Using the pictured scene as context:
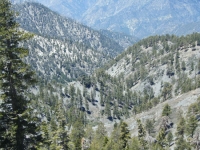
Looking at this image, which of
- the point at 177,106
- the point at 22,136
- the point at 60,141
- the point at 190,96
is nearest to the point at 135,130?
the point at 177,106

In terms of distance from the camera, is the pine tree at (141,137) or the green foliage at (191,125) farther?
the green foliage at (191,125)

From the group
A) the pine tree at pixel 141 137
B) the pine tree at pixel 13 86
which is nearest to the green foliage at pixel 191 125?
the pine tree at pixel 141 137

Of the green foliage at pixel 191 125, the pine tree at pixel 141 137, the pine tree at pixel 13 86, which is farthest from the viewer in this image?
the green foliage at pixel 191 125

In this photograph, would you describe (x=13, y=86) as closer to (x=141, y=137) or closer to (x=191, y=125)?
(x=141, y=137)

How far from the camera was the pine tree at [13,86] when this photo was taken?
20250mm

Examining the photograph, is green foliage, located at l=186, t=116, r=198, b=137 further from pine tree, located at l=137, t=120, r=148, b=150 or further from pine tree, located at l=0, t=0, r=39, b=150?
pine tree, located at l=0, t=0, r=39, b=150

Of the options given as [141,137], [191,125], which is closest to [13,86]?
[141,137]

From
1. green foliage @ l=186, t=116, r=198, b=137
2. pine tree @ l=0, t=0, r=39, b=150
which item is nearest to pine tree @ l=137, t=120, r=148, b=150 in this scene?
green foliage @ l=186, t=116, r=198, b=137

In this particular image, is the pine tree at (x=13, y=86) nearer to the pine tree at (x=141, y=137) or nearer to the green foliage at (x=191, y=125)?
the pine tree at (x=141, y=137)

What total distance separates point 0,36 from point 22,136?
9148 mm

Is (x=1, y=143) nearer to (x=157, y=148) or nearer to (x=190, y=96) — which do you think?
(x=157, y=148)

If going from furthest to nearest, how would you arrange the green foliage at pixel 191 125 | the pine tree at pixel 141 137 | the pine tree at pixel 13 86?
the green foliage at pixel 191 125
the pine tree at pixel 141 137
the pine tree at pixel 13 86

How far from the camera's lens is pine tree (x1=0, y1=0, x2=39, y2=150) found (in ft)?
66.4

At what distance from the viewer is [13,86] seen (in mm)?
21156
